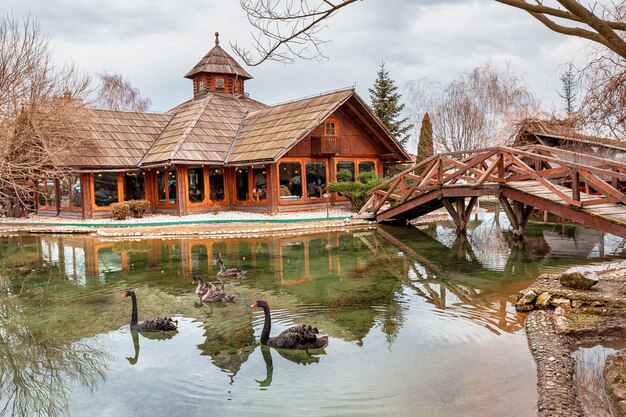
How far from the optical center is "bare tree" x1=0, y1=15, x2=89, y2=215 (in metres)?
22.4

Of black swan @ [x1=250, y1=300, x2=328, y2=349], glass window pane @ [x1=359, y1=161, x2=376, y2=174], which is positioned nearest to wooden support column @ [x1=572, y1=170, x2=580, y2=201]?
black swan @ [x1=250, y1=300, x2=328, y2=349]

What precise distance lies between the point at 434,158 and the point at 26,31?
18423 millimetres

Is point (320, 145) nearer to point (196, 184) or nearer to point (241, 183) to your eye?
point (241, 183)

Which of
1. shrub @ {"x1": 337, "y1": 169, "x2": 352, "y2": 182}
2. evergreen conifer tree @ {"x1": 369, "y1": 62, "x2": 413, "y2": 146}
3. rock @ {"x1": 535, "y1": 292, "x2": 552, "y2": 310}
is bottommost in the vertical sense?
rock @ {"x1": 535, "y1": 292, "x2": 552, "y2": 310}

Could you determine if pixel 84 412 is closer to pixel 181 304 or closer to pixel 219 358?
pixel 219 358

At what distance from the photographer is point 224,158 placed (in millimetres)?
26453

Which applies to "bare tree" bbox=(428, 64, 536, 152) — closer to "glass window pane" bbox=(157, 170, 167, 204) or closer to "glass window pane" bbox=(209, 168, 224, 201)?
"glass window pane" bbox=(209, 168, 224, 201)

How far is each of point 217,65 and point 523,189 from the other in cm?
2500

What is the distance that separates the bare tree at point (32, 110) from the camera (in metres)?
22.4

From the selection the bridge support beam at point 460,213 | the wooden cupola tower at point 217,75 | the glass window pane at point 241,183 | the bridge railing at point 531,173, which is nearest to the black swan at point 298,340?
the bridge railing at point 531,173

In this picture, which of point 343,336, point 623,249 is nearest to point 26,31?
point 343,336

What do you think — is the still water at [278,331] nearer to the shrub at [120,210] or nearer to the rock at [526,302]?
the rock at [526,302]

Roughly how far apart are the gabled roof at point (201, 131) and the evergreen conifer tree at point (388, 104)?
30.0 feet

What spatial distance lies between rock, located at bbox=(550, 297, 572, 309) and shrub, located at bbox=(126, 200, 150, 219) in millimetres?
20417
